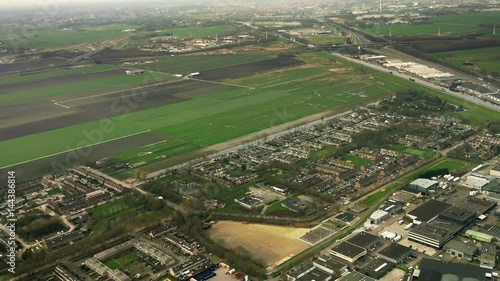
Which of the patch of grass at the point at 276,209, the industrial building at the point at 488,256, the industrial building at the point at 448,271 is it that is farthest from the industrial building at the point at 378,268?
the patch of grass at the point at 276,209

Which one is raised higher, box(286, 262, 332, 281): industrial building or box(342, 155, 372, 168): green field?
box(286, 262, 332, 281): industrial building

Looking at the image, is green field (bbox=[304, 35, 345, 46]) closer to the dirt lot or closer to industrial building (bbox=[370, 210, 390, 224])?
industrial building (bbox=[370, 210, 390, 224])

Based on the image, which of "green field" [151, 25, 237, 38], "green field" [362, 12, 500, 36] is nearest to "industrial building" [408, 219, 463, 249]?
"green field" [362, 12, 500, 36]

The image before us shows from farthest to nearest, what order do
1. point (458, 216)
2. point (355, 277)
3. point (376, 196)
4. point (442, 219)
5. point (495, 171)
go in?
point (495, 171), point (376, 196), point (442, 219), point (458, 216), point (355, 277)

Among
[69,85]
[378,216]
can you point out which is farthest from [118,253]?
[69,85]

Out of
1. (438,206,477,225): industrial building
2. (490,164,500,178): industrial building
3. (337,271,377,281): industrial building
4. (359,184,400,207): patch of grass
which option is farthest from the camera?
(490,164,500,178): industrial building

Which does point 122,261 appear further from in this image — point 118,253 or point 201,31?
point 201,31
